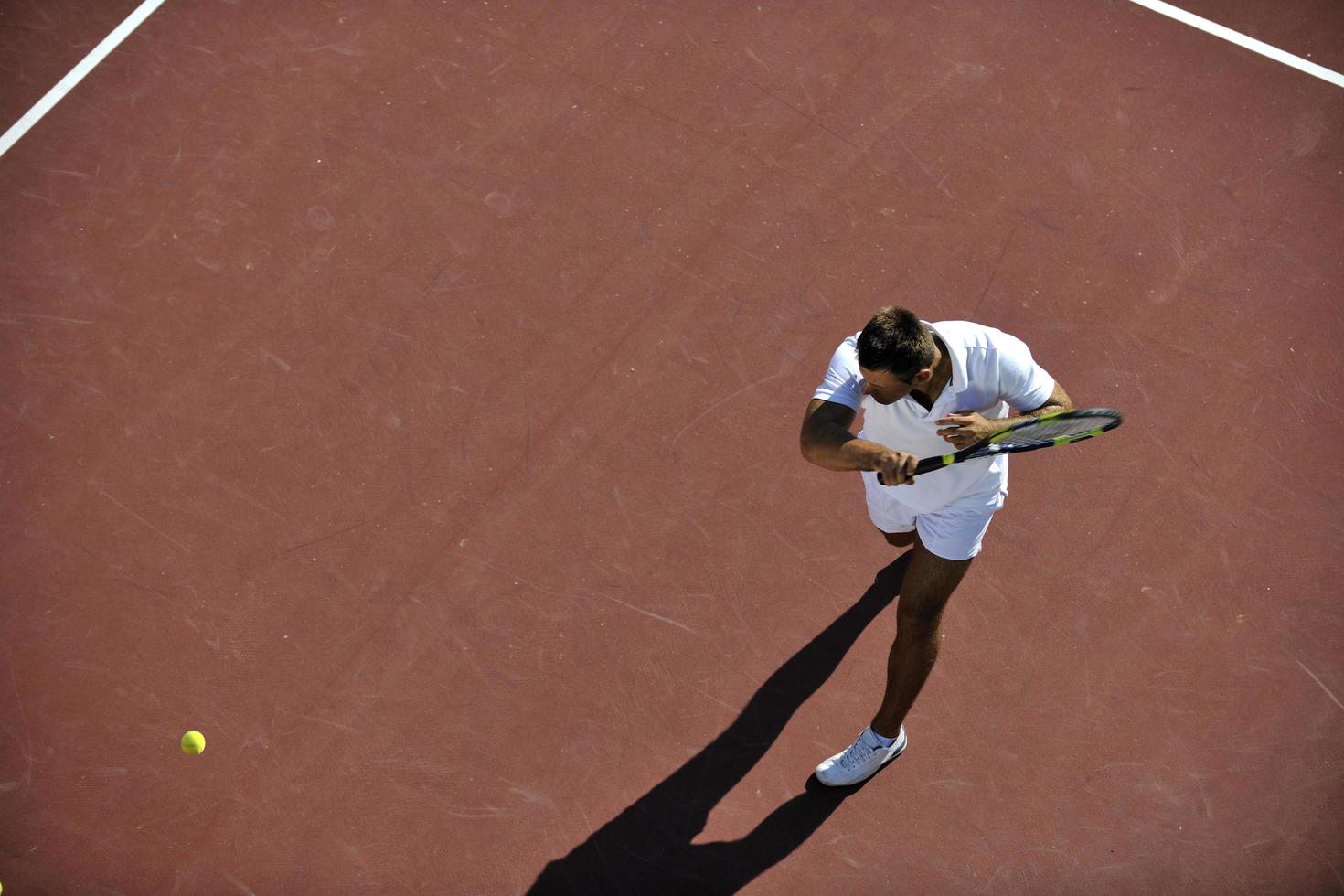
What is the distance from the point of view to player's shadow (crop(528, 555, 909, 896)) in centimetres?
493

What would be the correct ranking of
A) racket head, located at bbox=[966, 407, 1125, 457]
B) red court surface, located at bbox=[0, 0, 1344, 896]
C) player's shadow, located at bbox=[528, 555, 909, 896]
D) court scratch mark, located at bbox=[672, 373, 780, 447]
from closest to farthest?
racket head, located at bbox=[966, 407, 1125, 457], player's shadow, located at bbox=[528, 555, 909, 896], red court surface, located at bbox=[0, 0, 1344, 896], court scratch mark, located at bbox=[672, 373, 780, 447]

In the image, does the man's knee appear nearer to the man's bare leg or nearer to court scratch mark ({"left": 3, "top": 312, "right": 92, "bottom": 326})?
the man's bare leg

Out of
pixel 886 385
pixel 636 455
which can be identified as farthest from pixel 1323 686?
pixel 636 455

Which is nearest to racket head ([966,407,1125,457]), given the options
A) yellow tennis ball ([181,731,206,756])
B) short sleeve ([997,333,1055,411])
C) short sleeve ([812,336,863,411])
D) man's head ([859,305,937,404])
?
short sleeve ([997,333,1055,411])

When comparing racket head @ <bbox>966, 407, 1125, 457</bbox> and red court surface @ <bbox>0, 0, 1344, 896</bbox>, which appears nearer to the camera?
racket head @ <bbox>966, 407, 1125, 457</bbox>

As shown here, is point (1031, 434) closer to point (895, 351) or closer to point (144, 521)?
point (895, 351)

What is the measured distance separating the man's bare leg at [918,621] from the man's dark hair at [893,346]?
924 millimetres

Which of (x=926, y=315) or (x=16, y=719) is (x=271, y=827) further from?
(x=926, y=315)

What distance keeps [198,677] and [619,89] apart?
13.5 feet

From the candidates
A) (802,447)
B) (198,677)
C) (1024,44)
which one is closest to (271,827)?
(198,677)

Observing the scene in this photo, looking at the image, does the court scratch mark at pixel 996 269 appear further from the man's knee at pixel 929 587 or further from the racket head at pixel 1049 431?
the man's knee at pixel 929 587

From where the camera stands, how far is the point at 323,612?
545cm

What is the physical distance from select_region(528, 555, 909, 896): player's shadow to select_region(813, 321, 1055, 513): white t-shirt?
1310 mm

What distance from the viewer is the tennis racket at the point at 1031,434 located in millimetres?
4262
